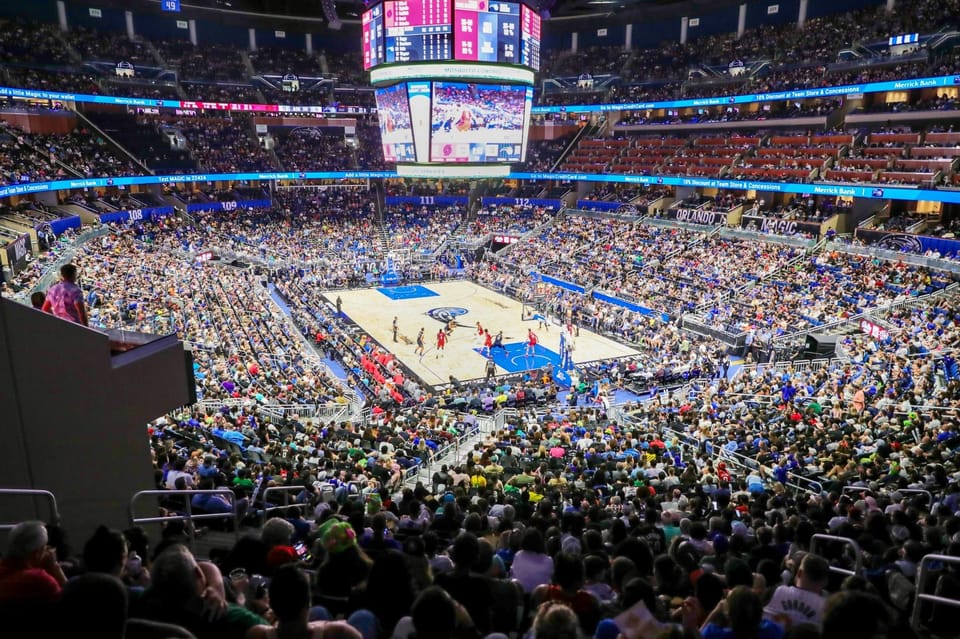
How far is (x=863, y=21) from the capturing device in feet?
130

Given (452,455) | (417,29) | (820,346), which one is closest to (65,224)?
→ (417,29)

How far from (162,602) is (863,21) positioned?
157 ft

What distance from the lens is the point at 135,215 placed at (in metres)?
41.9

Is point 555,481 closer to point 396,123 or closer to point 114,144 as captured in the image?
point 396,123

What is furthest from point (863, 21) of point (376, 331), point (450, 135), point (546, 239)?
point (376, 331)

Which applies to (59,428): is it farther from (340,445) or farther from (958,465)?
(958,465)

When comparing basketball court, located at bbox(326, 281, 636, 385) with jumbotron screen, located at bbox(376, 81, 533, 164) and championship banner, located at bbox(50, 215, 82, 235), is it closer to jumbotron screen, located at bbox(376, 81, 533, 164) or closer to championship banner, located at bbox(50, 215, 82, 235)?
jumbotron screen, located at bbox(376, 81, 533, 164)

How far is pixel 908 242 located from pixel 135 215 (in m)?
42.7

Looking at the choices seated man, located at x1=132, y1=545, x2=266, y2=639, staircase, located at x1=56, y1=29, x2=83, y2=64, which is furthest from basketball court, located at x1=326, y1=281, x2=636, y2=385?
staircase, located at x1=56, y1=29, x2=83, y2=64

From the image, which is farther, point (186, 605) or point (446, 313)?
point (446, 313)

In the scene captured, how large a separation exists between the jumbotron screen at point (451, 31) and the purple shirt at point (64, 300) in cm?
2545

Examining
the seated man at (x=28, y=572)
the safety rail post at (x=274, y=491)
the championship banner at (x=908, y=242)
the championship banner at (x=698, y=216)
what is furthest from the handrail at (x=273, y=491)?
the championship banner at (x=698, y=216)

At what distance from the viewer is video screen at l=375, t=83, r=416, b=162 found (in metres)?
32.3

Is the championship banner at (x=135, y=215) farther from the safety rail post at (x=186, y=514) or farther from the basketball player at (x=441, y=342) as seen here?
the safety rail post at (x=186, y=514)
